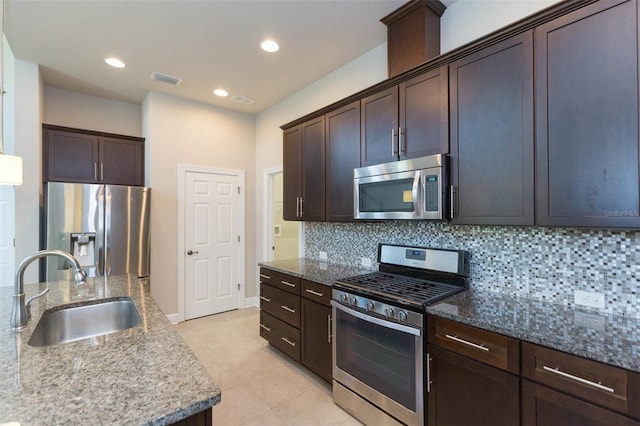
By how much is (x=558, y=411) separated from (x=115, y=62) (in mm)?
4432

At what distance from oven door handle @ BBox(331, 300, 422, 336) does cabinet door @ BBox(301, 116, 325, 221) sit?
98 cm

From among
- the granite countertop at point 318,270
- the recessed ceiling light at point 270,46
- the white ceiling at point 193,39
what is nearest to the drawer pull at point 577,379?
the granite countertop at point 318,270

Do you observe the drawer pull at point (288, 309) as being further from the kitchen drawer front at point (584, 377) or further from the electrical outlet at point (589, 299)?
the electrical outlet at point (589, 299)

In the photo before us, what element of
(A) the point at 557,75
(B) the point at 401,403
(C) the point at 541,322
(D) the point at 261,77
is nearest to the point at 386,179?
(A) the point at 557,75

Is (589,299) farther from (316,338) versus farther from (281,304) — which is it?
(281,304)

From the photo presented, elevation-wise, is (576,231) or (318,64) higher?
(318,64)

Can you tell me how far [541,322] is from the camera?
1503 millimetres

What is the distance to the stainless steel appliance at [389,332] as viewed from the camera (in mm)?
1807

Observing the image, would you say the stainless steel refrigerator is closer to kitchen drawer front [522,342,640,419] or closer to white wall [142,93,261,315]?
white wall [142,93,261,315]

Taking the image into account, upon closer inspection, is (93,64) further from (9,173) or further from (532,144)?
(532,144)

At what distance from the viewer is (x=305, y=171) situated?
3.18 metres

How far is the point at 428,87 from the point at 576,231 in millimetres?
1257

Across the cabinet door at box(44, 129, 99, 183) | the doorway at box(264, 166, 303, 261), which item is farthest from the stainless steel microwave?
the cabinet door at box(44, 129, 99, 183)

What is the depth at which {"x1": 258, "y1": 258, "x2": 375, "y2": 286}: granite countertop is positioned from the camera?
257 centimetres
